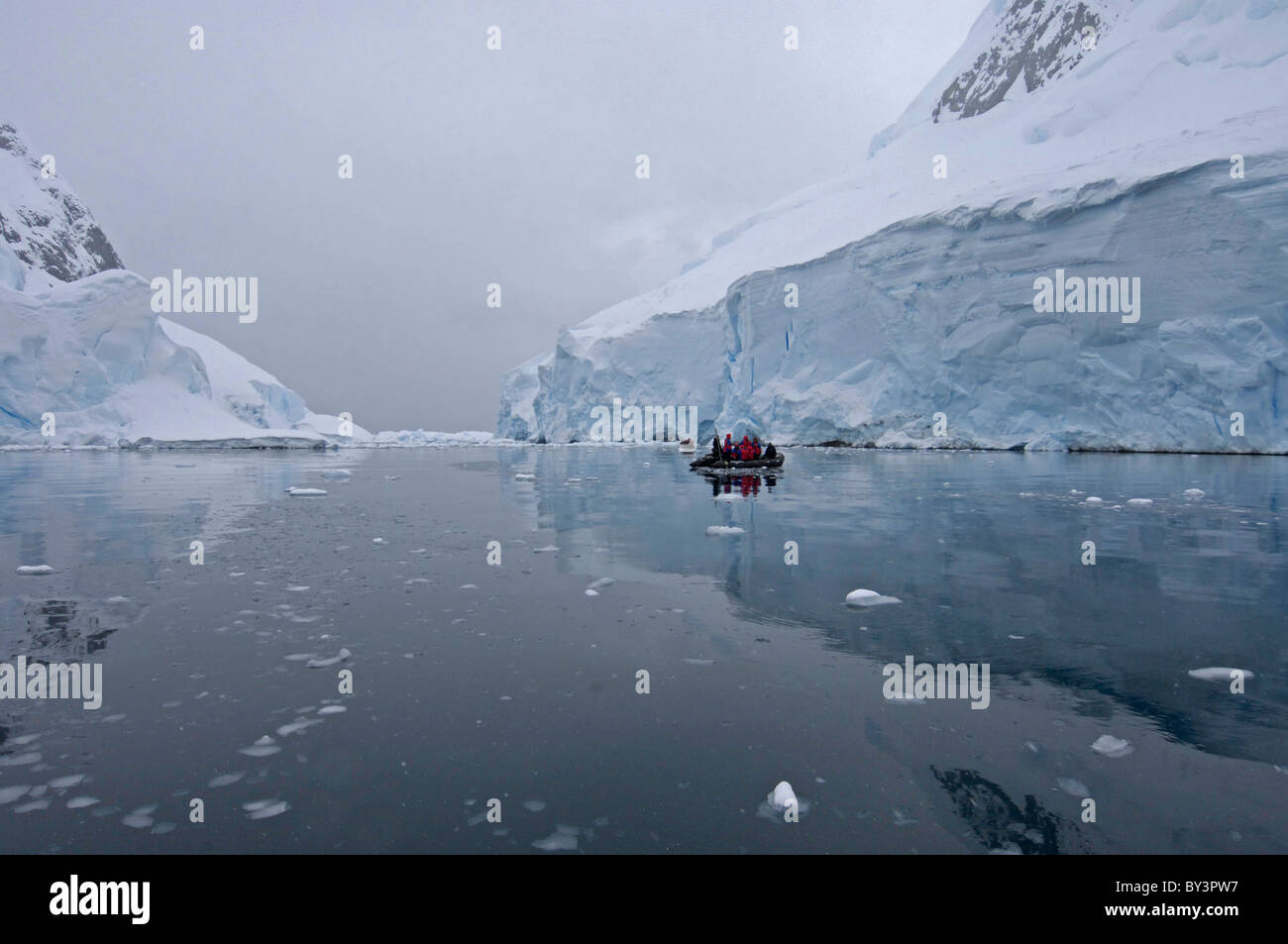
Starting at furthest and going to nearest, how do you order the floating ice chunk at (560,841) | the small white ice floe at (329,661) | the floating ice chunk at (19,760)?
the small white ice floe at (329,661), the floating ice chunk at (19,760), the floating ice chunk at (560,841)

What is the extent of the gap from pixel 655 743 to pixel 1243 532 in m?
8.80

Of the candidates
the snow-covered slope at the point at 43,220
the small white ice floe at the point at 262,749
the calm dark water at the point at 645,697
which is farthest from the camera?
the snow-covered slope at the point at 43,220

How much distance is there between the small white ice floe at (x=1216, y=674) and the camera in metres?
3.43

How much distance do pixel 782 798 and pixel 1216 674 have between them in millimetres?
2736

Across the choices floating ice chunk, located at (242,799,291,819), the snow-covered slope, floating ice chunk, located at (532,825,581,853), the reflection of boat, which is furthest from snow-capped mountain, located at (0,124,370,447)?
floating ice chunk, located at (532,825,581,853)

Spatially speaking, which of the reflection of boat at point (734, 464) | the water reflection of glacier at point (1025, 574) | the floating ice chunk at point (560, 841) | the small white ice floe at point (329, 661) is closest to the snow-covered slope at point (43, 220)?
the reflection of boat at point (734, 464)

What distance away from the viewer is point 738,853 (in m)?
2.05

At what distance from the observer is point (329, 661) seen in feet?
12.4

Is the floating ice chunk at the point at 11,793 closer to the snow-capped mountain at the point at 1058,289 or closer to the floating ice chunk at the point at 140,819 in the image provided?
the floating ice chunk at the point at 140,819

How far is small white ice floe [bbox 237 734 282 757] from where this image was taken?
2.69m

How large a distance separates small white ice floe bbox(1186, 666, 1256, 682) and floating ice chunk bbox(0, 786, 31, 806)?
16.8 feet

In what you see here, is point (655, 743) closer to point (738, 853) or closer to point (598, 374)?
point (738, 853)

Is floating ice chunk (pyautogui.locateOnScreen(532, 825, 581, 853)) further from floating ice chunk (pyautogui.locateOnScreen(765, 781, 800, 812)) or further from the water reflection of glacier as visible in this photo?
the water reflection of glacier
